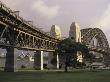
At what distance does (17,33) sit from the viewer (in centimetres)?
9769

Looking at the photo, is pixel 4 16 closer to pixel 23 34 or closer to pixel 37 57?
pixel 23 34

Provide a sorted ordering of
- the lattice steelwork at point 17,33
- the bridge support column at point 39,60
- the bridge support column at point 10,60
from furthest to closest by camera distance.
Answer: the bridge support column at point 39,60 < the bridge support column at point 10,60 < the lattice steelwork at point 17,33

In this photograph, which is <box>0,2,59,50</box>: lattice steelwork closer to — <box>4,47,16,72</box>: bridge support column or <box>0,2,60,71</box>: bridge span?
<box>0,2,60,71</box>: bridge span

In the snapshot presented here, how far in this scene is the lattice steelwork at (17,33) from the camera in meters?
83.4

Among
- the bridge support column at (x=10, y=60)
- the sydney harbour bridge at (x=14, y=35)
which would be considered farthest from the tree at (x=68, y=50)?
the bridge support column at (x=10, y=60)

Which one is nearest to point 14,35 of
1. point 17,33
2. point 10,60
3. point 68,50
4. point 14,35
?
point 14,35

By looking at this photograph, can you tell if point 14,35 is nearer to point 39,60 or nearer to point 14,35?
point 14,35

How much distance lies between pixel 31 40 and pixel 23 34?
1103cm

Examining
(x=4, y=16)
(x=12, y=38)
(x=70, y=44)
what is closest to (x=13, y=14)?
(x=4, y=16)

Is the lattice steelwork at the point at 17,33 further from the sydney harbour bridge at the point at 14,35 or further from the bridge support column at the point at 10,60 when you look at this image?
the bridge support column at the point at 10,60

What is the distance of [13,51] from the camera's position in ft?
317

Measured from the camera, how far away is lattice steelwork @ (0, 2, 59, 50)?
274ft

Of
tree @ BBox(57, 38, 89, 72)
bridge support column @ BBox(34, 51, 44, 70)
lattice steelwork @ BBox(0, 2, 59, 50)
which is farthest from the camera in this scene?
bridge support column @ BBox(34, 51, 44, 70)

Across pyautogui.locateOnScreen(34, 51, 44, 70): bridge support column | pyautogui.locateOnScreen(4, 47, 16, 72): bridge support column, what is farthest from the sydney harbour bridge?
pyautogui.locateOnScreen(34, 51, 44, 70): bridge support column
